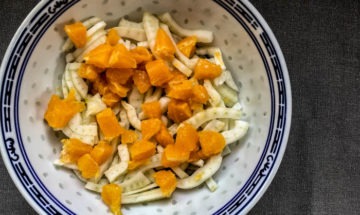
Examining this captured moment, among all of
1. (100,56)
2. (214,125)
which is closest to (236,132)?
(214,125)

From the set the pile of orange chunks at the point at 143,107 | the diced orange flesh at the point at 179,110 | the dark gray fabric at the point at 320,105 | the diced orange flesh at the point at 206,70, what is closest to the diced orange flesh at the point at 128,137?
the pile of orange chunks at the point at 143,107

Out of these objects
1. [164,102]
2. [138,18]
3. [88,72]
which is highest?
[138,18]

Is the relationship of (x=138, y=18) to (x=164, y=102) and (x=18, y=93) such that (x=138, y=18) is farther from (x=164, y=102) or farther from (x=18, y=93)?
(x=18, y=93)

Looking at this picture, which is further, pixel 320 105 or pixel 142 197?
pixel 320 105

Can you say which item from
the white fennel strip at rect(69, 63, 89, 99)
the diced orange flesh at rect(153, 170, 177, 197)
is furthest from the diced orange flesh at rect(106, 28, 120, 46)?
the diced orange flesh at rect(153, 170, 177, 197)

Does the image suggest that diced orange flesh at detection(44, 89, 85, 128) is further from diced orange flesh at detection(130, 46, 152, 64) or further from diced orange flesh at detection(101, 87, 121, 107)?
diced orange flesh at detection(130, 46, 152, 64)
